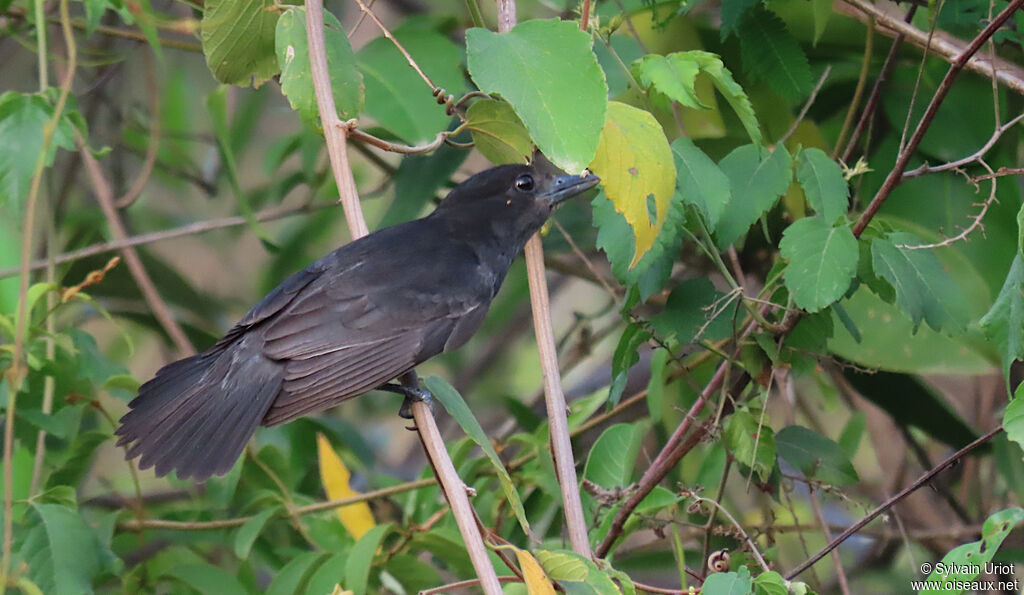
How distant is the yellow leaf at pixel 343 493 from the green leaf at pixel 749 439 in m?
1.56

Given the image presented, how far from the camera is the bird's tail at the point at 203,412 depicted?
8.79ft

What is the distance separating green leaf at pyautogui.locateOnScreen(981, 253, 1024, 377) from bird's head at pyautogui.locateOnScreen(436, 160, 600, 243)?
Result: 1.30 meters

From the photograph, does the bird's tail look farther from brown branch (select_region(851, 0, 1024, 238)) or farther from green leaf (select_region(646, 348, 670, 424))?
brown branch (select_region(851, 0, 1024, 238))

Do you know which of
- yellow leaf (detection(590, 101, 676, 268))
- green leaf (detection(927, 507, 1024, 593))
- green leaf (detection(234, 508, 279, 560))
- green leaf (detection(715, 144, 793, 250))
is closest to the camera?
green leaf (detection(927, 507, 1024, 593))

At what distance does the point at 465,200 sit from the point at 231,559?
221 centimetres

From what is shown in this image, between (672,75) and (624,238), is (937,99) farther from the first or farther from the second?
(624,238)

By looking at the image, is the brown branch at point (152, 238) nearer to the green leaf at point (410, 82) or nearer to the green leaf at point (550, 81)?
the green leaf at point (410, 82)

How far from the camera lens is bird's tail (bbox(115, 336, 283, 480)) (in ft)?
8.79

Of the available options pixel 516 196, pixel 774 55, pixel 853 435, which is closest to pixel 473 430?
pixel 516 196

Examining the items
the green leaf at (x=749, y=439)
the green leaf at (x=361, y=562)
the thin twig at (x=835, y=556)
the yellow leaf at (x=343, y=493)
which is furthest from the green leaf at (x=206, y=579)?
the thin twig at (x=835, y=556)

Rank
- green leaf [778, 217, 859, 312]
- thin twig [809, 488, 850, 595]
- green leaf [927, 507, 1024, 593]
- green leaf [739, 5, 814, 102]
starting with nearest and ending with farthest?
green leaf [927, 507, 1024, 593], green leaf [778, 217, 859, 312], thin twig [809, 488, 850, 595], green leaf [739, 5, 814, 102]

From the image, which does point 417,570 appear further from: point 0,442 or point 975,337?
point 975,337

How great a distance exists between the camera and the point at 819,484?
267 cm

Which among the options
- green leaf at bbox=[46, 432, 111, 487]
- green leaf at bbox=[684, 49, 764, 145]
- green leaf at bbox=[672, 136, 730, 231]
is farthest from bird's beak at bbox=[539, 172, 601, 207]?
green leaf at bbox=[46, 432, 111, 487]
